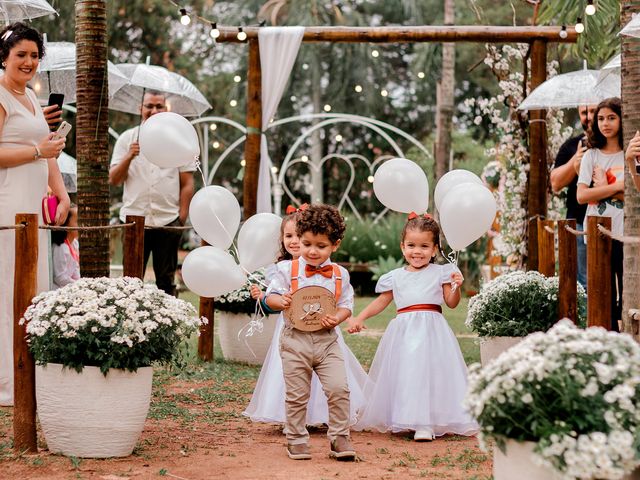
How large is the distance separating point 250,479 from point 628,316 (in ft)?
6.18

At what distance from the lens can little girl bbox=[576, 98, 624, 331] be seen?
6.47 m

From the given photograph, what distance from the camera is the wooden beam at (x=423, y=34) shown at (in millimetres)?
8383

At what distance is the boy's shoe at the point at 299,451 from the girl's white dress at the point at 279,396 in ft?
1.97

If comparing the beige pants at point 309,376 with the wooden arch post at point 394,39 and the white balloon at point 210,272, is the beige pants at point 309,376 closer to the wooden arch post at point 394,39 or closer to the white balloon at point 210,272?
the white balloon at point 210,272

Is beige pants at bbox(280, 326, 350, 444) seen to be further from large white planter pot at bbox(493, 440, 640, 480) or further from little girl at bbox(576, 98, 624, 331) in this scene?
little girl at bbox(576, 98, 624, 331)

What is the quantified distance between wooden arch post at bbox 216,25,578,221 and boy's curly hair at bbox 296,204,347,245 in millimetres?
3318

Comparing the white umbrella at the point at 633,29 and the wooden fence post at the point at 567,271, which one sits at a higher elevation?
the white umbrella at the point at 633,29

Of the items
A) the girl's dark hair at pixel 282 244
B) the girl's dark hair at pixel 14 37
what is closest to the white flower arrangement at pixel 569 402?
the girl's dark hair at pixel 282 244

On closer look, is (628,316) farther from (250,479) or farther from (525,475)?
(250,479)

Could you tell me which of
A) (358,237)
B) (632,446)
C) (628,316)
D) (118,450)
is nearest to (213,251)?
(118,450)

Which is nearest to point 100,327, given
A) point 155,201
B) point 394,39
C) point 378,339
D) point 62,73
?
point 155,201

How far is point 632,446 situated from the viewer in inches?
125

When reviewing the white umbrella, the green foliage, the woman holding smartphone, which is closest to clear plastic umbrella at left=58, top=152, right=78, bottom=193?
the woman holding smartphone

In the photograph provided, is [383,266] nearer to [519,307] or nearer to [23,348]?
[519,307]
